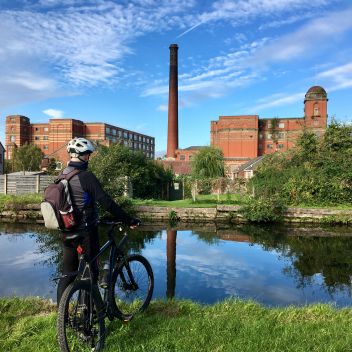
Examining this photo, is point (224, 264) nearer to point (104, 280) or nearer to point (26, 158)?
point (104, 280)

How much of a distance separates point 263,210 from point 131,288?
13.3 m

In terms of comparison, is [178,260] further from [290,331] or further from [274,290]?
[290,331]

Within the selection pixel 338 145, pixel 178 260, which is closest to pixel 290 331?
pixel 178 260

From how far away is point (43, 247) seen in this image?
35.9ft

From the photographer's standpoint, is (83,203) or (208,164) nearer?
(83,203)

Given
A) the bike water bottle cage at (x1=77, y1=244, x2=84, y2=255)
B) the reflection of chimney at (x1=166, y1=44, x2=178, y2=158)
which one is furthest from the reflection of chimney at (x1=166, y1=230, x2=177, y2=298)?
the reflection of chimney at (x1=166, y1=44, x2=178, y2=158)

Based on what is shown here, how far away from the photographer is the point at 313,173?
2030 cm

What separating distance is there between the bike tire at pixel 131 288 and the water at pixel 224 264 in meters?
1.97

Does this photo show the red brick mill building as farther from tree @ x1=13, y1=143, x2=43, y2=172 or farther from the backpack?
the backpack

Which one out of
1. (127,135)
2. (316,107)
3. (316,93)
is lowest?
(127,135)

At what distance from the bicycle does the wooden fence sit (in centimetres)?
1927

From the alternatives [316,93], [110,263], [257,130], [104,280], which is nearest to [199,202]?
[110,263]

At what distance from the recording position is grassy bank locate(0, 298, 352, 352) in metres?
3.57

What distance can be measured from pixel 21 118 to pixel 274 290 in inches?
3792
